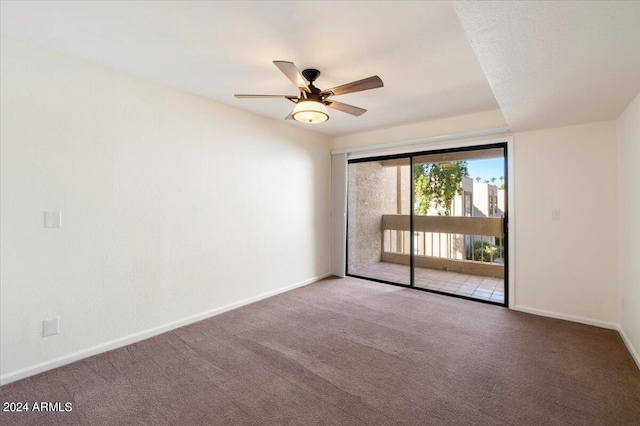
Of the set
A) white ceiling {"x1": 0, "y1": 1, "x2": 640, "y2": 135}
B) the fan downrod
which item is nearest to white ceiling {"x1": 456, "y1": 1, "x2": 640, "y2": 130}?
white ceiling {"x1": 0, "y1": 1, "x2": 640, "y2": 135}

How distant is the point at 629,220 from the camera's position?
8.43ft

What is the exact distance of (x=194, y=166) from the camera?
314cm

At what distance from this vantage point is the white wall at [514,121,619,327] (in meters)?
2.99

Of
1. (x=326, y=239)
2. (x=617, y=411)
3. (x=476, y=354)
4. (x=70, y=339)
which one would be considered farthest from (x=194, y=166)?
(x=617, y=411)

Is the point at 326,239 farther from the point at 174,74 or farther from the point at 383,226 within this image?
the point at 174,74

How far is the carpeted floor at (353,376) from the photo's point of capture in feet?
5.74

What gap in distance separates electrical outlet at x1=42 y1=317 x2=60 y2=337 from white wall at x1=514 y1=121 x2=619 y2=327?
469 centimetres

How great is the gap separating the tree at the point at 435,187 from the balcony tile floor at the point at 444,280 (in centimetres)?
111

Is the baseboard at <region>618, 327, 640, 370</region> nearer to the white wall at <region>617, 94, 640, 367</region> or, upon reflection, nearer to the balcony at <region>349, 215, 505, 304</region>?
the white wall at <region>617, 94, 640, 367</region>

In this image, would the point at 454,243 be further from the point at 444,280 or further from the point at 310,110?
the point at 310,110

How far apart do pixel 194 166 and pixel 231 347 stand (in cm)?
192

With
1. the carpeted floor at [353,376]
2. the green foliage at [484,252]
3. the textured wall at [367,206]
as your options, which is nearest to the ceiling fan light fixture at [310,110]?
the carpeted floor at [353,376]

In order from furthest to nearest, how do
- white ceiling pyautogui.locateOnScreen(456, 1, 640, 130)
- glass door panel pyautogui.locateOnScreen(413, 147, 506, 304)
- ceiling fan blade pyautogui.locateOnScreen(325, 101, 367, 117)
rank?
glass door panel pyautogui.locateOnScreen(413, 147, 506, 304) < ceiling fan blade pyautogui.locateOnScreen(325, 101, 367, 117) < white ceiling pyautogui.locateOnScreen(456, 1, 640, 130)

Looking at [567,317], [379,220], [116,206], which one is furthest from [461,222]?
[116,206]
